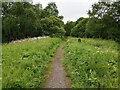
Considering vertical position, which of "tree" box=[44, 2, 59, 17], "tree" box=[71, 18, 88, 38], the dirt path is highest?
"tree" box=[44, 2, 59, 17]

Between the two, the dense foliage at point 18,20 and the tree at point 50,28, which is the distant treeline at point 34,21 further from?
the tree at point 50,28

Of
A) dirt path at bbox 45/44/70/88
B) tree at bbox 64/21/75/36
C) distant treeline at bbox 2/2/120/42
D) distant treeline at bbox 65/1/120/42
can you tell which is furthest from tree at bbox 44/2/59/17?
dirt path at bbox 45/44/70/88

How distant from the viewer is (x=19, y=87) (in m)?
13.9

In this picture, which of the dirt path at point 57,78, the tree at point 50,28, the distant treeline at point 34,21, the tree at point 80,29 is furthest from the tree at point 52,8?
the dirt path at point 57,78

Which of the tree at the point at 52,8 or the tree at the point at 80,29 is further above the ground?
the tree at the point at 52,8

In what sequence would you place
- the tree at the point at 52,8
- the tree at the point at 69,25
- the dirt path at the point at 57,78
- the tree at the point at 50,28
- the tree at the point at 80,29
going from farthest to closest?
1. the tree at the point at 69,25
2. the tree at the point at 80,29
3. the tree at the point at 52,8
4. the tree at the point at 50,28
5. the dirt path at the point at 57,78

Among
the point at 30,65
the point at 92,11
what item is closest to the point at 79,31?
the point at 92,11

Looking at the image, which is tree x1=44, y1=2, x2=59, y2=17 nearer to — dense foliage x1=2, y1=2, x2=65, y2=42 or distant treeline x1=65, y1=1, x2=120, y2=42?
dense foliage x1=2, y1=2, x2=65, y2=42

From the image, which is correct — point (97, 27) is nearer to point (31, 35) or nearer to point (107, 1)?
point (107, 1)

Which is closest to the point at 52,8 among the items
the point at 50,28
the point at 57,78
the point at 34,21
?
the point at 50,28

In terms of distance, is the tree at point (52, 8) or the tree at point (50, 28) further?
the tree at point (52, 8)

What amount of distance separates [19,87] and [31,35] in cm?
4630

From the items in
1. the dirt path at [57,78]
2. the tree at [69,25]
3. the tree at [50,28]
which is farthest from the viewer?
the tree at [69,25]

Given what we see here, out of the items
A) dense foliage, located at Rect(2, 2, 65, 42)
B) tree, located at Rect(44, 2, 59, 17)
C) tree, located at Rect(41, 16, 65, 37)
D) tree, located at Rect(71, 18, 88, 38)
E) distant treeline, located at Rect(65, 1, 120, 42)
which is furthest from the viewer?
tree, located at Rect(71, 18, 88, 38)
